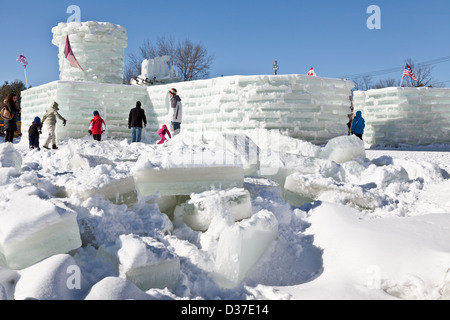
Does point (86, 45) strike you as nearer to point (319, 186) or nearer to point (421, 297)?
point (319, 186)

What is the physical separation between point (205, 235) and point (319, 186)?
4.75ft

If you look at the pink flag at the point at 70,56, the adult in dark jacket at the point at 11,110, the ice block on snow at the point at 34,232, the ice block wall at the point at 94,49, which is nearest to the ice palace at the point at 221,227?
the ice block on snow at the point at 34,232

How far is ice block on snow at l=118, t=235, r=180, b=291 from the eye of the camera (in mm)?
2020

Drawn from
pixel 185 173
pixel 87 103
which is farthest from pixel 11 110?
pixel 185 173

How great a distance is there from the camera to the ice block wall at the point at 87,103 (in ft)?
34.1

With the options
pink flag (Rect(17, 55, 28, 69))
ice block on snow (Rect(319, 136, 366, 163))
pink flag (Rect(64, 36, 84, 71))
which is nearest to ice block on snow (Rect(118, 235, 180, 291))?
ice block on snow (Rect(319, 136, 366, 163))

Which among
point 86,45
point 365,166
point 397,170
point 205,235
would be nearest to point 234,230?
point 205,235

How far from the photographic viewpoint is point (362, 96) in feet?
37.5

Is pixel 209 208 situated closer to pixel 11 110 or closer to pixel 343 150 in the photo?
pixel 343 150

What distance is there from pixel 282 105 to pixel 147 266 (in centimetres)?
728

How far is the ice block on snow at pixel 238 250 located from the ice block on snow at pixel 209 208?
386mm

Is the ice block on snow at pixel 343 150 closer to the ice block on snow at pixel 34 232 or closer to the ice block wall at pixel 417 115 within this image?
the ice block on snow at pixel 34 232

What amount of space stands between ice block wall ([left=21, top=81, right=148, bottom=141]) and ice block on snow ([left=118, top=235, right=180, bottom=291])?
911cm

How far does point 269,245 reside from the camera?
2.61 meters
